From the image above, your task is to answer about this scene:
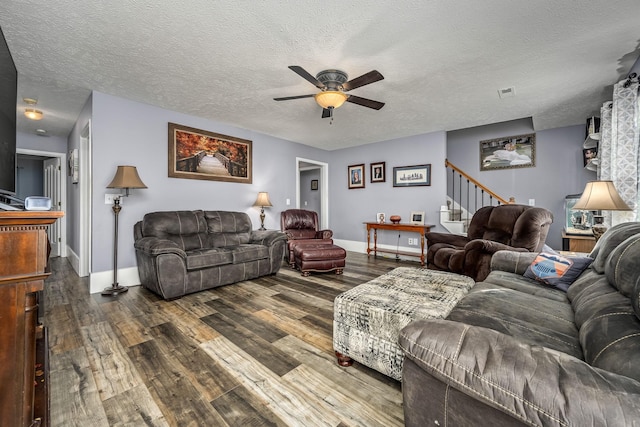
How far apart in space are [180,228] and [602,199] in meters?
4.49

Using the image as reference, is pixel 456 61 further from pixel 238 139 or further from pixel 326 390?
pixel 238 139

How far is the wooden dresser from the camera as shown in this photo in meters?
0.83

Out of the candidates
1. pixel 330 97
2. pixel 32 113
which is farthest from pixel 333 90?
pixel 32 113

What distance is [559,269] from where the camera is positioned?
1.76 meters

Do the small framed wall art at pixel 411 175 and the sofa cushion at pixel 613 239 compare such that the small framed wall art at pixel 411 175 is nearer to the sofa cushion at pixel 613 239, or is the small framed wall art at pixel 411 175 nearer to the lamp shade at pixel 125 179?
the sofa cushion at pixel 613 239

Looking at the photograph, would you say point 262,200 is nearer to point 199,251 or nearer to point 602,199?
point 199,251

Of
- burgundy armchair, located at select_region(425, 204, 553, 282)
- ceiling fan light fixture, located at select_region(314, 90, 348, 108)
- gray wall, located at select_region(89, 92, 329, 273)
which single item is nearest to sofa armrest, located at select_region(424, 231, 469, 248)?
burgundy armchair, located at select_region(425, 204, 553, 282)

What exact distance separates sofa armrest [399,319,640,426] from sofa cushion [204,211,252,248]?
11.0ft

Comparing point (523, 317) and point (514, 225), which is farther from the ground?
point (514, 225)

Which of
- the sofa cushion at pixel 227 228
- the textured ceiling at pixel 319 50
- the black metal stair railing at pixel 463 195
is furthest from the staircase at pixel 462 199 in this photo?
the sofa cushion at pixel 227 228

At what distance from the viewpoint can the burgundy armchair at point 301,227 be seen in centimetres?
452

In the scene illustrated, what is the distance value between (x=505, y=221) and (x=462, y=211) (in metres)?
2.22

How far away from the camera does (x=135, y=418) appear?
1282 millimetres

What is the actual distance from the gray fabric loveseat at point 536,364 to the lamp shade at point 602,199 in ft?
4.52
